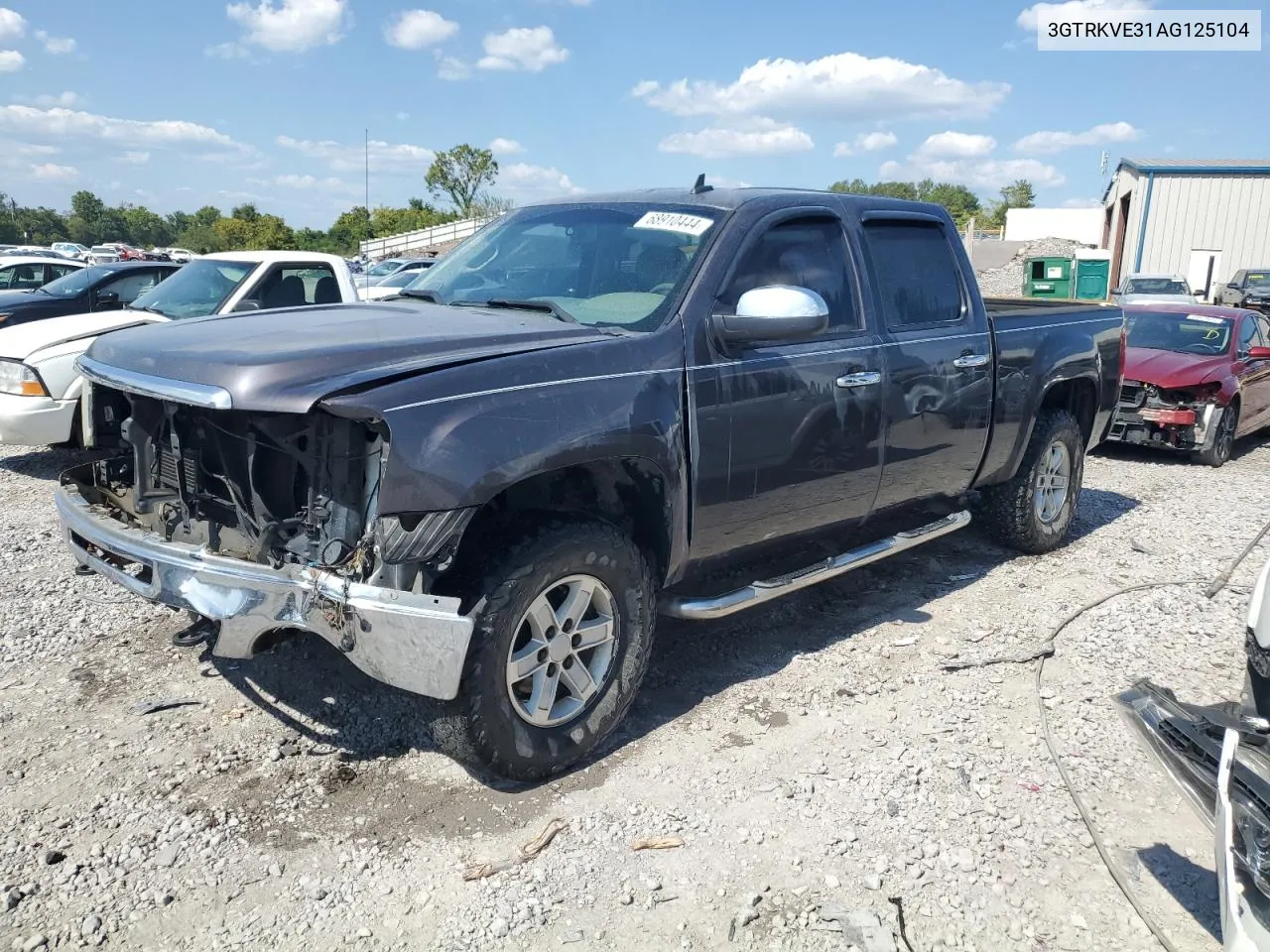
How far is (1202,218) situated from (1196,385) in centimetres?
2845

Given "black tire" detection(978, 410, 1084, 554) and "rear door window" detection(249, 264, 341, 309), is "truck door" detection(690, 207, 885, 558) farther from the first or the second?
"rear door window" detection(249, 264, 341, 309)

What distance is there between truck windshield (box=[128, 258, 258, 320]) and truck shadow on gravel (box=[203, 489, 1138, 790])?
475 centimetres

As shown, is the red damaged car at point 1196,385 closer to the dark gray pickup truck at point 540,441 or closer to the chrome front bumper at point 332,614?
the dark gray pickup truck at point 540,441

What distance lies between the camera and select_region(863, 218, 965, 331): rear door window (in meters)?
4.70

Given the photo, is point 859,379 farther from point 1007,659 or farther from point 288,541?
point 288,541

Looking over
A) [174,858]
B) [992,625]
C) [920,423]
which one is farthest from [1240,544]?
[174,858]

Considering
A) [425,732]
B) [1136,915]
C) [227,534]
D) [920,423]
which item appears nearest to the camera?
[1136,915]

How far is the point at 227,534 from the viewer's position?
3508 millimetres

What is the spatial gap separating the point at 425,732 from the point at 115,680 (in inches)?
55.9

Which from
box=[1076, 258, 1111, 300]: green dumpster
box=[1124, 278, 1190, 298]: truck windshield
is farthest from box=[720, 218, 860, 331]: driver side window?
box=[1076, 258, 1111, 300]: green dumpster

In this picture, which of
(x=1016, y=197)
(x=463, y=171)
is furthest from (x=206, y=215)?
(x=1016, y=197)

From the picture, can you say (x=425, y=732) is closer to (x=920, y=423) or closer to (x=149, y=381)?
(x=149, y=381)

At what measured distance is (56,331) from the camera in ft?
24.4

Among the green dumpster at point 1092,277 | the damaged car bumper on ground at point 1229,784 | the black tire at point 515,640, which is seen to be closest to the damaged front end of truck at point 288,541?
the black tire at point 515,640
